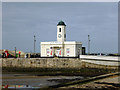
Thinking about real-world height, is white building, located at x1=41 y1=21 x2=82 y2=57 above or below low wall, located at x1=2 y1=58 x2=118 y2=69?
above

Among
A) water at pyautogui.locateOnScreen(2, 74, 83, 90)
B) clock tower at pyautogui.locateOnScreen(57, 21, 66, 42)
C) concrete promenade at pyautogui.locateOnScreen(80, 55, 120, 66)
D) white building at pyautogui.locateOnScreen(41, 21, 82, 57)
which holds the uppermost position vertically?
clock tower at pyautogui.locateOnScreen(57, 21, 66, 42)

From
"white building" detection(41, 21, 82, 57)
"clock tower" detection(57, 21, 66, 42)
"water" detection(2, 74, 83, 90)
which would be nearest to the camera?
"water" detection(2, 74, 83, 90)

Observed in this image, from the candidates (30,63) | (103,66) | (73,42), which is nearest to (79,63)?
(103,66)

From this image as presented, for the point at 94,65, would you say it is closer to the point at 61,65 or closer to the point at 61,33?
the point at 61,65

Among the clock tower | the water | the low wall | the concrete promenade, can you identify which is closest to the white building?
the clock tower

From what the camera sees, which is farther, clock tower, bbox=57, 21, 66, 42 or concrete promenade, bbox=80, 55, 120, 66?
clock tower, bbox=57, 21, 66, 42

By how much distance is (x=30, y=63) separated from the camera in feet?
155

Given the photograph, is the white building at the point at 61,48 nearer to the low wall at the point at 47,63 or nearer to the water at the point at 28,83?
the low wall at the point at 47,63

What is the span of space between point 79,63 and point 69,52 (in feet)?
51.6

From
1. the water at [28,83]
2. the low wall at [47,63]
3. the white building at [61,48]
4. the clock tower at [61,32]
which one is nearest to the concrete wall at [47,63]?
the low wall at [47,63]

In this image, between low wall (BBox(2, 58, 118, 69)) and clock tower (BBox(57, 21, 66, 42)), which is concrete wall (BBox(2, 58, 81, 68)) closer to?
low wall (BBox(2, 58, 118, 69))

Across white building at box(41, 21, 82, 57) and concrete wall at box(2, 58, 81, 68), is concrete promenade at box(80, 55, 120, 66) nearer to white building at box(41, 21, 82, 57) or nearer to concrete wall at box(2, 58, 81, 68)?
concrete wall at box(2, 58, 81, 68)

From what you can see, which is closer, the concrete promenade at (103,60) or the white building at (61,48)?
the concrete promenade at (103,60)

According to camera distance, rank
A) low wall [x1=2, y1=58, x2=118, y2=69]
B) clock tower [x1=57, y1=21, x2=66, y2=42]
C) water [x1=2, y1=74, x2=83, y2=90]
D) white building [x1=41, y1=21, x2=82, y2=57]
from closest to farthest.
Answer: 1. water [x1=2, y1=74, x2=83, y2=90]
2. low wall [x1=2, y1=58, x2=118, y2=69]
3. white building [x1=41, y1=21, x2=82, y2=57]
4. clock tower [x1=57, y1=21, x2=66, y2=42]
